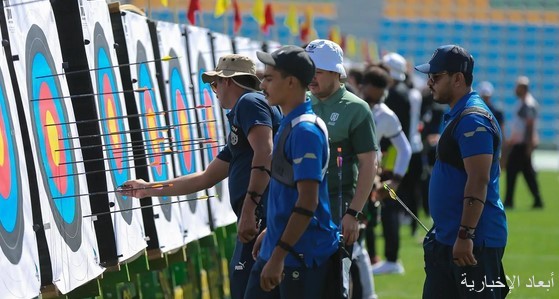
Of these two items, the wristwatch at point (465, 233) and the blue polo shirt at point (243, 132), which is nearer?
the wristwatch at point (465, 233)

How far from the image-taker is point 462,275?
562 centimetres

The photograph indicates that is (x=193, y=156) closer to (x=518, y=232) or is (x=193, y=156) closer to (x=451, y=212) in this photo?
(x=451, y=212)

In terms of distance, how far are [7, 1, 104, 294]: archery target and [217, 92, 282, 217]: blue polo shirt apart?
2.41 ft

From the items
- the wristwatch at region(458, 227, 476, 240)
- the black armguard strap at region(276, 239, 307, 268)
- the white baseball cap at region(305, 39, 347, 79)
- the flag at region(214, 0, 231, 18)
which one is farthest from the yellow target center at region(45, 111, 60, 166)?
the flag at region(214, 0, 231, 18)

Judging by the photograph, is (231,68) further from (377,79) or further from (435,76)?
(377,79)

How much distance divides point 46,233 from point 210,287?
4427 millimetres

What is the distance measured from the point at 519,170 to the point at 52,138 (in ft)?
52.4

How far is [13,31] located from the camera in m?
5.23

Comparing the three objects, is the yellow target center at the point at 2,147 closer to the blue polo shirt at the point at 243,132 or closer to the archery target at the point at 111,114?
the archery target at the point at 111,114

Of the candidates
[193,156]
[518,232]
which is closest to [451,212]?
[193,156]

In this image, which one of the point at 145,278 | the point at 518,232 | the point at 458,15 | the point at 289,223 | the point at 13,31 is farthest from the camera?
the point at 458,15

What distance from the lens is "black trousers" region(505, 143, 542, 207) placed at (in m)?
20.2

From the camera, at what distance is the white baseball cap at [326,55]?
659cm

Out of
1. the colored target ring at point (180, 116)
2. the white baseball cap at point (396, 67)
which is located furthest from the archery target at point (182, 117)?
the white baseball cap at point (396, 67)
